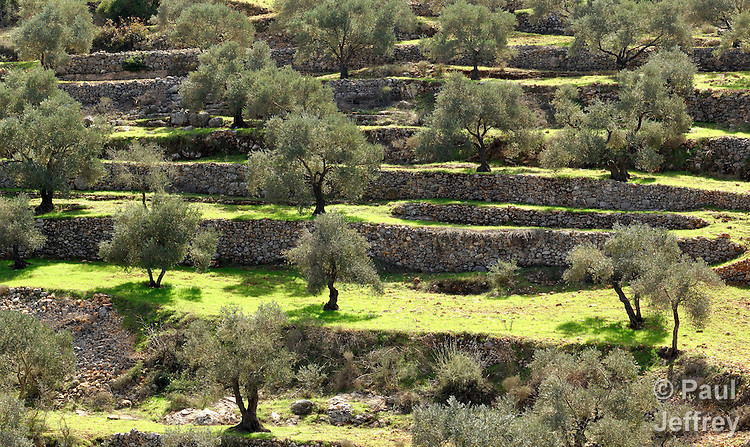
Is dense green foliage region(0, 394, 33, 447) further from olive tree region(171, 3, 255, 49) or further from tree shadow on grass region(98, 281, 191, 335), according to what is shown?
olive tree region(171, 3, 255, 49)

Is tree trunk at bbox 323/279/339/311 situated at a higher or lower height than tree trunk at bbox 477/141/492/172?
lower

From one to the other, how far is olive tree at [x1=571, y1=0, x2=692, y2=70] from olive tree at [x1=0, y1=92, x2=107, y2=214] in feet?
112

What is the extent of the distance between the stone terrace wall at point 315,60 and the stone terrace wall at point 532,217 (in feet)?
75.0

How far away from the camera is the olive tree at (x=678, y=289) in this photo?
1046 inches

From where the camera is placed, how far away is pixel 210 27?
63.0 metres

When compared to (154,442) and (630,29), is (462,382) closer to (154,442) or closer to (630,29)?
(154,442)

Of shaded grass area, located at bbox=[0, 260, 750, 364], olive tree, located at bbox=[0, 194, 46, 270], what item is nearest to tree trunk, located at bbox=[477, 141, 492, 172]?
shaded grass area, located at bbox=[0, 260, 750, 364]

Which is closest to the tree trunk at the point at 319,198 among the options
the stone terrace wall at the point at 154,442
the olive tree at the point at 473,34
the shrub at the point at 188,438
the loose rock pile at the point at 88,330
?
the loose rock pile at the point at 88,330

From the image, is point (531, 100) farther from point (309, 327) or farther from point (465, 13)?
point (309, 327)

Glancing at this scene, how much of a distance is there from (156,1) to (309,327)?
5308 centimetres

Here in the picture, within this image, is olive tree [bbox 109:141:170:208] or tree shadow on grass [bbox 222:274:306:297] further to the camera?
olive tree [bbox 109:141:170:208]

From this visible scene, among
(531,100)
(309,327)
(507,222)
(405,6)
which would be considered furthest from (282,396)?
(405,6)

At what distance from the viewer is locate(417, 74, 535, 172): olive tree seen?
43625mm

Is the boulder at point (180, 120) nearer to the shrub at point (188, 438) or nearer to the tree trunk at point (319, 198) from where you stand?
the tree trunk at point (319, 198)
